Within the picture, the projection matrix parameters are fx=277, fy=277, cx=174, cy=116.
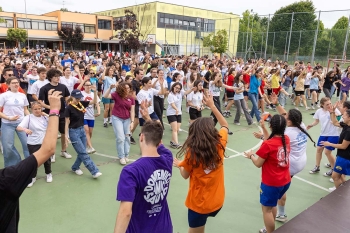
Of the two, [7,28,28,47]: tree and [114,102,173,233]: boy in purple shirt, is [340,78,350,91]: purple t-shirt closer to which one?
[114,102,173,233]: boy in purple shirt

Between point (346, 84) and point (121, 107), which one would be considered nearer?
point (121, 107)

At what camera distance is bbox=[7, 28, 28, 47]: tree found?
1535 inches

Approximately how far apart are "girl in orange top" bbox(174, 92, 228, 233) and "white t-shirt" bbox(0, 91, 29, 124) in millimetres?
3950

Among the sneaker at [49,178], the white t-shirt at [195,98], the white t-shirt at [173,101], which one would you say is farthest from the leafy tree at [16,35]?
the sneaker at [49,178]

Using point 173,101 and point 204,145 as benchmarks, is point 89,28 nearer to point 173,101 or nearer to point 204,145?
point 173,101

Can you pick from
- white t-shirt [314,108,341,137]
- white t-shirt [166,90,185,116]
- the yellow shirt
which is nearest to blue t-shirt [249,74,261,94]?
the yellow shirt

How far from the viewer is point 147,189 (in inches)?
93.2

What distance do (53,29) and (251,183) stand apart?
162ft

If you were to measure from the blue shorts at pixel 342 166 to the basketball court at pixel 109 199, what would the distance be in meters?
0.76

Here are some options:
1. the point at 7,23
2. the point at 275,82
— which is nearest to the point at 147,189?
the point at 275,82

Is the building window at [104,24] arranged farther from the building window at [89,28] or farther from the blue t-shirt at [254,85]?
the blue t-shirt at [254,85]

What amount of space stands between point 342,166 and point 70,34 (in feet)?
151

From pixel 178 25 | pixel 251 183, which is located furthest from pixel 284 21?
pixel 251 183

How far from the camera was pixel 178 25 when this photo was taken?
47.0 metres
